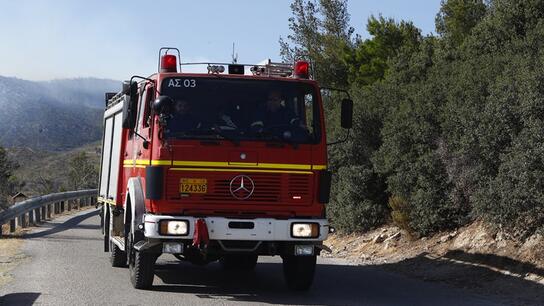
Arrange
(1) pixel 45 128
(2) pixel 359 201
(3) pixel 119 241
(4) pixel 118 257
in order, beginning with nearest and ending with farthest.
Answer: (3) pixel 119 241 → (4) pixel 118 257 → (2) pixel 359 201 → (1) pixel 45 128

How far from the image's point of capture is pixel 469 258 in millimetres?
13719

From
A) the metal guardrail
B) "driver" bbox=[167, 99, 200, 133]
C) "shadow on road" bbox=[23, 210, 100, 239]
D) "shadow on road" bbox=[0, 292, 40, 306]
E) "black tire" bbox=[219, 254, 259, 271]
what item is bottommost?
"shadow on road" bbox=[0, 292, 40, 306]

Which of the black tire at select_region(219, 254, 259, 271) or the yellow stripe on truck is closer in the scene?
the yellow stripe on truck

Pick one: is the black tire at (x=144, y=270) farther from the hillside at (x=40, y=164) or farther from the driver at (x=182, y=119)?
the hillside at (x=40, y=164)

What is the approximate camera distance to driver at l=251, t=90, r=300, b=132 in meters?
10.4

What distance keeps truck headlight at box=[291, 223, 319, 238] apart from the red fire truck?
0.01 m

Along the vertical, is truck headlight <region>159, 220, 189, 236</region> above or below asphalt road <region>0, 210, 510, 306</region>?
above

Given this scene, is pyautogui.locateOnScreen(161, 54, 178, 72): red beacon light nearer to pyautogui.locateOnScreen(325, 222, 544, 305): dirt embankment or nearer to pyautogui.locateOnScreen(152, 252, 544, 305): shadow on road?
pyautogui.locateOnScreen(152, 252, 544, 305): shadow on road

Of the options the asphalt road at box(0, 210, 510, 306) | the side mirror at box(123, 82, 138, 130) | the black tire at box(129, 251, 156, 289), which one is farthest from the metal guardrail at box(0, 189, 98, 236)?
the black tire at box(129, 251, 156, 289)

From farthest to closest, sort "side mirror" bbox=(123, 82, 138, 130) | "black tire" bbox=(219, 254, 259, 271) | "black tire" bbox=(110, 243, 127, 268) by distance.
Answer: "black tire" bbox=(219, 254, 259, 271) < "black tire" bbox=(110, 243, 127, 268) < "side mirror" bbox=(123, 82, 138, 130)

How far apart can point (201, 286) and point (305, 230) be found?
216 centimetres

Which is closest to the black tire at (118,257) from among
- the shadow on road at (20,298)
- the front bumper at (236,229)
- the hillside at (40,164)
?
the shadow on road at (20,298)

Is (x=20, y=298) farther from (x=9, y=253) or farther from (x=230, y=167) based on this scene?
(x=9, y=253)

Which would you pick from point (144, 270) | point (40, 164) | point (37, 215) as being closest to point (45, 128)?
point (40, 164)
